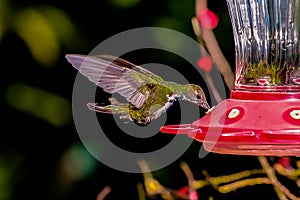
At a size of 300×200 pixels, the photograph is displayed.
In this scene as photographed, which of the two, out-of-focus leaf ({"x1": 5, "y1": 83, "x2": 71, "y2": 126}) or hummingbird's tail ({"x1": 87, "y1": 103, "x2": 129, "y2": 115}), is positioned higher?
hummingbird's tail ({"x1": 87, "y1": 103, "x2": 129, "y2": 115})

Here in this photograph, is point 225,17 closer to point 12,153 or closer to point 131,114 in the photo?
point 12,153

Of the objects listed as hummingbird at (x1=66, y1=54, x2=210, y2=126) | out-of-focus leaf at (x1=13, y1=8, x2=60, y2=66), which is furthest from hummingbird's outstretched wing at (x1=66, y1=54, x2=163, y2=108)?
out-of-focus leaf at (x1=13, y1=8, x2=60, y2=66)

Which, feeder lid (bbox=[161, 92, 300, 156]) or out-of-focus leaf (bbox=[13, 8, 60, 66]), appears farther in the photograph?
out-of-focus leaf (bbox=[13, 8, 60, 66])

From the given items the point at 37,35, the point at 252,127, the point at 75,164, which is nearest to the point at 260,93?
the point at 252,127

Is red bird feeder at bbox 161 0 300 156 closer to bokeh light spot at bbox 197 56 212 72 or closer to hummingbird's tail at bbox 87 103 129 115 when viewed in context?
hummingbird's tail at bbox 87 103 129 115

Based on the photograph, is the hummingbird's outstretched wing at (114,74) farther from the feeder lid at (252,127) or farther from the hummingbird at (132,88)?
the feeder lid at (252,127)

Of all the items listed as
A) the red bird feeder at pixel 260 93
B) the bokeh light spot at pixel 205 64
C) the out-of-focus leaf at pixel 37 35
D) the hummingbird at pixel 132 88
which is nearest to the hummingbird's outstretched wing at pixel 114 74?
the hummingbird at pixel 132 88
